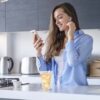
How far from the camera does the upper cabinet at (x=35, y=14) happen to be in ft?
9.87

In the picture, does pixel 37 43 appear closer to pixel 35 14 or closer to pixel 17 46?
pixel 35 14

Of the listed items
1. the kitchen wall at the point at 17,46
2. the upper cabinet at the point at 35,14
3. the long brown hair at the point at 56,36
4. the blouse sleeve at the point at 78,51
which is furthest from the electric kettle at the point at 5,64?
the blouse sleeve at the point at 78,51

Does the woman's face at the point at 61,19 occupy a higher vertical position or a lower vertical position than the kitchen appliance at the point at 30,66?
higher

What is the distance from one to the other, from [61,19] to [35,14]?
5.06 feet

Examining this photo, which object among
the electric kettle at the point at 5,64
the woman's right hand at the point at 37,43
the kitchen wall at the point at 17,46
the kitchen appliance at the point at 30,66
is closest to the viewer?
the woman's right hand at the point at 37,43

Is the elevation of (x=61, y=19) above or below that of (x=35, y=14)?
below

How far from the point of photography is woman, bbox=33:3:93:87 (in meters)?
1.59

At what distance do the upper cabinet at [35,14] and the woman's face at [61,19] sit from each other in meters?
1.20

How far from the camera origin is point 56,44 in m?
1.87

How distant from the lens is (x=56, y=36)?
6.19 feet

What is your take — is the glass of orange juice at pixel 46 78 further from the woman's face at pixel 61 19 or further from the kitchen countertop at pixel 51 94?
the woman's face at pixel 61 19

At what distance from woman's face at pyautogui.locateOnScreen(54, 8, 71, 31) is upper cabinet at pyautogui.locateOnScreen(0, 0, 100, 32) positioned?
47.3 inches

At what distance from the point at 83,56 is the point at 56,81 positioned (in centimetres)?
22

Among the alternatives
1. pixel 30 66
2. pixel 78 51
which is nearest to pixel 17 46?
pixel 30 66
